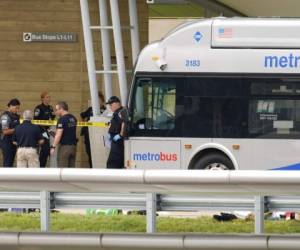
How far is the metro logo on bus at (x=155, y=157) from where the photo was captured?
1748 centimetres

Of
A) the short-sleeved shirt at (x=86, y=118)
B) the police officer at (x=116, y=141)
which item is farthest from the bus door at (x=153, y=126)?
the short-sleeved shirt at (x=86, y=118)

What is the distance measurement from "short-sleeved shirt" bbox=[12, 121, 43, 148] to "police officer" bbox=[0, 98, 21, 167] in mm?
1531

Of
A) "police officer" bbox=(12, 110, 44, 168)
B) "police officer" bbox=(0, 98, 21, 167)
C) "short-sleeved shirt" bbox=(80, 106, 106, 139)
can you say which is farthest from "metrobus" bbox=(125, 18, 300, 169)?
"short-sleeved shirt" bbox=(80, 106, 106, 139)

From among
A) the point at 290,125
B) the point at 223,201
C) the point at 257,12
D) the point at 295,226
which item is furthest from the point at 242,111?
the point at 257,12

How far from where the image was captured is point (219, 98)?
1742 cm

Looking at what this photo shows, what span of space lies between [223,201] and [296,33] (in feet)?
28.8

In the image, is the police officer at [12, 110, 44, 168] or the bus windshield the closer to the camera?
the bus windshield

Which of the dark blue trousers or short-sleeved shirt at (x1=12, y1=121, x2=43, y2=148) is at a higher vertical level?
short-sleeved shirt at (x1=12, y1=121, x2=43, y2=148)

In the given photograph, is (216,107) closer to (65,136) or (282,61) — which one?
(282,61)

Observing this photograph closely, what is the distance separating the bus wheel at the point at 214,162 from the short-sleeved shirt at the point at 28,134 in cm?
313

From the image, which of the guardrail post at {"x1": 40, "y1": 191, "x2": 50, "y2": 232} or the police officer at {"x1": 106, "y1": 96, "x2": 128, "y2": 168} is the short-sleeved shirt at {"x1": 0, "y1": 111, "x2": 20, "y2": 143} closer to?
the police officer at {"x1": 106, "y1": 96, "x2": 128, "y2": 168}

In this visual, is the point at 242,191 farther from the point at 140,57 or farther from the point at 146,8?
the point at 146,8

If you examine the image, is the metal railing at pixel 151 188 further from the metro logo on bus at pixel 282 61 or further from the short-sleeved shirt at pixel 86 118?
the short-sleeved shirt at pixel 86 118

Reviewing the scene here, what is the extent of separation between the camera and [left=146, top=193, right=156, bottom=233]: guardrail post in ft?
29.1
